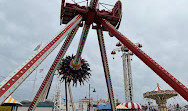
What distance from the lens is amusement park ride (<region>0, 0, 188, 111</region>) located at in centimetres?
517

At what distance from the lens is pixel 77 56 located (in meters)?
11.5

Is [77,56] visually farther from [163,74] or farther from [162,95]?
[162,95]

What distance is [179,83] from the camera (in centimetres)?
525

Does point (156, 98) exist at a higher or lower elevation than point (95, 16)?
lower

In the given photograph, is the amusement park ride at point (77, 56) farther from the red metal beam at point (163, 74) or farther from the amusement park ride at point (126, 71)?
the amusement park ride at point (126, 71)

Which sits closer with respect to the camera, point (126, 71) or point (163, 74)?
point (163, 74)

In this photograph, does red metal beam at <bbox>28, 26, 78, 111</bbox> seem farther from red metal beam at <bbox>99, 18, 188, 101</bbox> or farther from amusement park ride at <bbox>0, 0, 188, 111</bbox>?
red metal beam at <bbox>99, 18, 188, 101</bbox>

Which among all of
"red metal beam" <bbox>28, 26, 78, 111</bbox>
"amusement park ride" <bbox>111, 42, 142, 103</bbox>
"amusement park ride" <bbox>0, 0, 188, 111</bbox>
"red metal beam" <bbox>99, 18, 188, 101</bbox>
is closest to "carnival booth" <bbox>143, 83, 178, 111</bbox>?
"amusement park ride" <bbox>111, 42, 142, 103</bbox>

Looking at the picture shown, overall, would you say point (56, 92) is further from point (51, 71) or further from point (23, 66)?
point (23, 66)

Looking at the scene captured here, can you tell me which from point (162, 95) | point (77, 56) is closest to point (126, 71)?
point (162, 95)

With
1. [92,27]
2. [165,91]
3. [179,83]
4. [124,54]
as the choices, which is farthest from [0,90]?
[124,54]

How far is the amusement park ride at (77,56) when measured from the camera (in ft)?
17.0

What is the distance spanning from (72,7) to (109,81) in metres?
6.47

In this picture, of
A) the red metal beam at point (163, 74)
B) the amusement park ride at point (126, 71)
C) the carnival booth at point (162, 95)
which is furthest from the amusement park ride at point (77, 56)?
the amusement park ride at point (126, 71)
